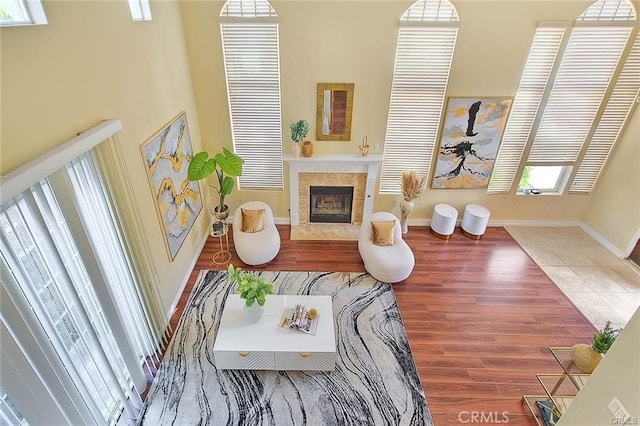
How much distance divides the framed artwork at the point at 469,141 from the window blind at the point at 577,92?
28.6 inches

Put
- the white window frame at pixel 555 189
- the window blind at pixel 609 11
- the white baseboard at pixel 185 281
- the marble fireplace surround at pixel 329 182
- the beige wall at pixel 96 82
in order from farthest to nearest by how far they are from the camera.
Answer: the white window frame at pixel 555 189, the marble fireplace surround at pixel 329 182, the window blind at pixel 609 11, the white baseboard at pixel 185 281, the beige wall at pixel 96 82

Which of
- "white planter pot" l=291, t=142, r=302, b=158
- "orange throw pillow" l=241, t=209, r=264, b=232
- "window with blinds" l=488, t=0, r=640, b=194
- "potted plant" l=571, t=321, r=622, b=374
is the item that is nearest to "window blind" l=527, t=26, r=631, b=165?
"window with blinds" l=488, t=0, r=640, b=194

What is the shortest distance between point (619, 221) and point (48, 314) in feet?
23.9

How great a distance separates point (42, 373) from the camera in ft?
6.72

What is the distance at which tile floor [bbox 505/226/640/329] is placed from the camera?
14.0 feet

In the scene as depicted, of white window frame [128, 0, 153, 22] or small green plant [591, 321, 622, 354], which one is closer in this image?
small green plant [591, 321, 622, 354]

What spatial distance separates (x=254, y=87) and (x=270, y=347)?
3613 millimetres

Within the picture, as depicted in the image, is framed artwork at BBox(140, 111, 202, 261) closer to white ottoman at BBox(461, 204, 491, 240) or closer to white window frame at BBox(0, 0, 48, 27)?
white window frame at BBox(0, 0, 48, 27)

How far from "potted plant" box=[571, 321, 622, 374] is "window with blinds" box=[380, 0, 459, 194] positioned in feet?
10.8

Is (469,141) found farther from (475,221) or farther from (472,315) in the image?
(472,315)

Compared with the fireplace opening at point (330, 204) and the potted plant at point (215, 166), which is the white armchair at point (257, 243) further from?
the fireplace opening at point (330, 204)

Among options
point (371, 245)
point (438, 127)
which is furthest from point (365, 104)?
point (371, 245)

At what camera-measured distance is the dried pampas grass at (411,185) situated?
17.5ft

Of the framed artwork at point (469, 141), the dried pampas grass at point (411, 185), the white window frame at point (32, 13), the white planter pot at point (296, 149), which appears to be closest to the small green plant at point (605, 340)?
the dried pampas grass at point (411, 185)
